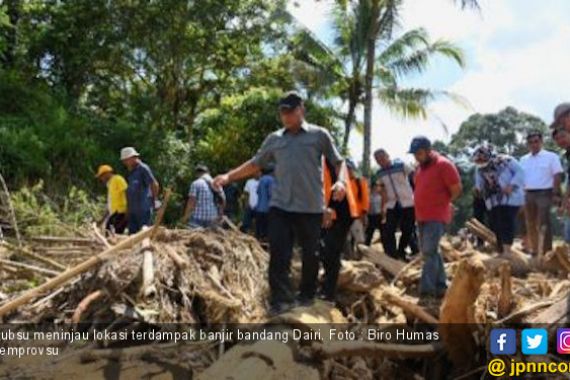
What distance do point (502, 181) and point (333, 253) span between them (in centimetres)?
300

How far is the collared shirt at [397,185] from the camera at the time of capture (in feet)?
27.7

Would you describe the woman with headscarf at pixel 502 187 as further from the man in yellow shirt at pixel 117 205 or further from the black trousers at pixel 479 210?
the man in yellow shirt at pixel 117 205

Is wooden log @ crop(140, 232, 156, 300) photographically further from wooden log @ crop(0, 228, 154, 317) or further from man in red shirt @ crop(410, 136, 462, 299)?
man in red shirt @ crop(410, 136, 462, 299)

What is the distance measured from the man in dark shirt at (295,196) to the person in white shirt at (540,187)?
156 inches

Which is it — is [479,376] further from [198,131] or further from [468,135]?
[468,135]

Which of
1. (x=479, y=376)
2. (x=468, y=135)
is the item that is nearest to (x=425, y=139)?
(x=479, y=376)

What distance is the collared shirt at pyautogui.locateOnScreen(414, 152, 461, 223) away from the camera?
614 cm

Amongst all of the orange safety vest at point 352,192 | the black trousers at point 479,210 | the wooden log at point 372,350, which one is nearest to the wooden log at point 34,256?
the orange safety vest at point 352,192

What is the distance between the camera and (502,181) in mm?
8016

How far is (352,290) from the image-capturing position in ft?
20.7

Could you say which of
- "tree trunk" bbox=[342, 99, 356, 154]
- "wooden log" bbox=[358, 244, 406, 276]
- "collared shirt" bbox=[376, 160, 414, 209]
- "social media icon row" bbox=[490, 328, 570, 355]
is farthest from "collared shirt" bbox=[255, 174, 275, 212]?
"tree trunk" bbox=[342, 99, 356, 154]

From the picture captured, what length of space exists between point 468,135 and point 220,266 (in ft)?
132

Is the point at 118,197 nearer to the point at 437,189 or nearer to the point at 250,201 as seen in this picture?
the point at 250,201

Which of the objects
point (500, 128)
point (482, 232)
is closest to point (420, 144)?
point (482, 232)
